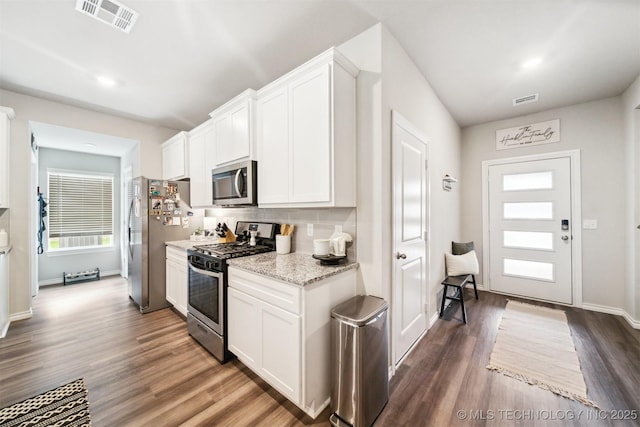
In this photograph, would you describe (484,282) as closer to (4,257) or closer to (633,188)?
(633,188)

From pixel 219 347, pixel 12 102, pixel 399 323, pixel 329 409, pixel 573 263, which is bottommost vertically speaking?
pixel 329 409

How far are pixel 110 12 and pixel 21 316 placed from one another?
3.78 meters

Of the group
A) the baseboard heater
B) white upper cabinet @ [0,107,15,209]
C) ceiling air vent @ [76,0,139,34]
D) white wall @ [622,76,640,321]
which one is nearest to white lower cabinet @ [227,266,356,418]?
ceiling air vent @ [76,0,139,34]

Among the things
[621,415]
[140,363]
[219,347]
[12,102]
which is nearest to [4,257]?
[12,102]

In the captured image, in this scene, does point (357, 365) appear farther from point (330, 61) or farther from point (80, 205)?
point (80, 205)

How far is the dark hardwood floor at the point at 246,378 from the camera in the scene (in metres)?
1.64

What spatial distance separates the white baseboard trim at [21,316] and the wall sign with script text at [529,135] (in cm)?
713

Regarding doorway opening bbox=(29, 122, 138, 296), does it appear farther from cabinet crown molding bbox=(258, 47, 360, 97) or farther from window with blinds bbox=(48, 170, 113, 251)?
cabinet crown molding bbox=(258, 47, 360, 97)

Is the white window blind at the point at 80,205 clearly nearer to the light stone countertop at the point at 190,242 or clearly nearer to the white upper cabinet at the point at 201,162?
the light stone countertop at the point at 190,242

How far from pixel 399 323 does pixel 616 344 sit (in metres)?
2.35

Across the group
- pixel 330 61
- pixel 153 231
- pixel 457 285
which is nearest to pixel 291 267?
pixel 330 61

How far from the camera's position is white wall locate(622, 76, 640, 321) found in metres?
2.76

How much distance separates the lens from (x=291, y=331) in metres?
1.60

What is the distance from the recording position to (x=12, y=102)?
295 centimetres
